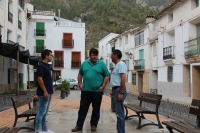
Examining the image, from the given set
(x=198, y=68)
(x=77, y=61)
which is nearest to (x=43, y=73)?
(x=198, y=68)

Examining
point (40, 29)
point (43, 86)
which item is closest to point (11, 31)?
point (40, 29)

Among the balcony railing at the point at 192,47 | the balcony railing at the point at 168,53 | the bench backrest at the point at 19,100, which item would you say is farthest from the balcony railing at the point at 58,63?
the bench backrest at the point at 19,100

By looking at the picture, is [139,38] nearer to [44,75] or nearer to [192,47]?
[192,47]

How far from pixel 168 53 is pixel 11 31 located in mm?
13160

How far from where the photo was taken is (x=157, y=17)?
2189 cm

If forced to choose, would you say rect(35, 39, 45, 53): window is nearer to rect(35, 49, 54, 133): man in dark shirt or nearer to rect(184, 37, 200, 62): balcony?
rect(184, 37, 200, 62): balcony

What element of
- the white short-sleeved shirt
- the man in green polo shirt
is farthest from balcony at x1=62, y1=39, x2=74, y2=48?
the white short-sleeved shirt

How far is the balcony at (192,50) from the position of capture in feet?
51.4

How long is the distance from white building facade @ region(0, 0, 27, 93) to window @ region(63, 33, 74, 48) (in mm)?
9729

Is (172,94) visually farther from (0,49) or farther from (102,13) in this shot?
(102,13)

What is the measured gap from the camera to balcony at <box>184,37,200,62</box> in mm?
15659

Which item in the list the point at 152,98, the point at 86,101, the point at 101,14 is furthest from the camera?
the point at 101,14

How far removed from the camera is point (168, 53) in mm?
19906

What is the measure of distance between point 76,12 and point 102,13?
26.4 feet
